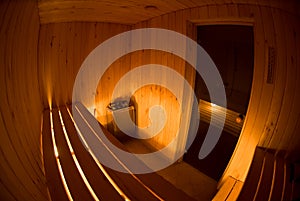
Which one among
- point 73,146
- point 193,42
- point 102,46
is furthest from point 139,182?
point 102,46

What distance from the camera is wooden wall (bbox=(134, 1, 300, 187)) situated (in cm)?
188

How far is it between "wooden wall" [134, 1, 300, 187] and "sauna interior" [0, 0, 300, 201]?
0.01 metres

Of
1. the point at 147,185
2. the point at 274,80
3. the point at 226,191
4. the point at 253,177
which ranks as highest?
the point at 274,80

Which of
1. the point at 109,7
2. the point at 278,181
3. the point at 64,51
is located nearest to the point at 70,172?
the point at 278,181

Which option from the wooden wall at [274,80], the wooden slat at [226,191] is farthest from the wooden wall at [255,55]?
the wooden slat at [226,191]

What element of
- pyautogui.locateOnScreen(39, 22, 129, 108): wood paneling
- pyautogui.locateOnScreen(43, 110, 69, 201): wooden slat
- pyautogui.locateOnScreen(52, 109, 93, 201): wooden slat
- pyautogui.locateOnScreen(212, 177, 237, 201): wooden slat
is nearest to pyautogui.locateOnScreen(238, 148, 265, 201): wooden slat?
pyautogui.locateOnScreen(212, 177, 237, 201): wooden slat

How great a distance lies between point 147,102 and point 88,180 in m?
2.98

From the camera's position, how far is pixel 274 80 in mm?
2061

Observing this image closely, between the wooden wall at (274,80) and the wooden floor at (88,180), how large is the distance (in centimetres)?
154

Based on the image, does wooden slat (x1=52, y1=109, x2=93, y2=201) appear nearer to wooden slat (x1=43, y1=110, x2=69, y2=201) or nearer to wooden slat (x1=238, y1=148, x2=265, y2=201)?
wooden slat (x1=43, y1=110, x2=69, y2=201)

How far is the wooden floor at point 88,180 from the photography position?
4.88 feet

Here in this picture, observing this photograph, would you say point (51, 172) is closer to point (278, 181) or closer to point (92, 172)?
point (92, 172)

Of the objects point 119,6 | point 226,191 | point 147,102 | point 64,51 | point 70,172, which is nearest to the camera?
point 70,172

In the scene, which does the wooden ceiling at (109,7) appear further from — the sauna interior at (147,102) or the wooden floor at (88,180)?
the wooden floor at (88,180)
